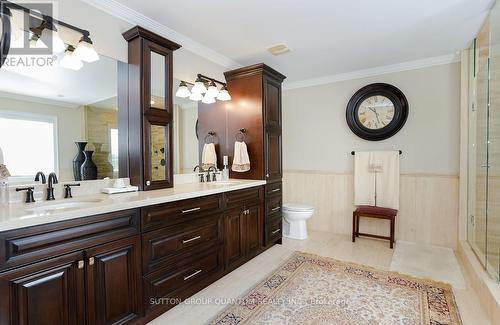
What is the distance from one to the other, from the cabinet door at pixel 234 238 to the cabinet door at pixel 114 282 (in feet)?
2.89

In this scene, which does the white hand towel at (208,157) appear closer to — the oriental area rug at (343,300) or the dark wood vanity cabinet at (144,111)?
the dark wood vanity cabinet at (144,111)

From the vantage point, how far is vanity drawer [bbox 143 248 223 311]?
1677 millimetres

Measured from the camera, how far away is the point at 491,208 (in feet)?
7.15

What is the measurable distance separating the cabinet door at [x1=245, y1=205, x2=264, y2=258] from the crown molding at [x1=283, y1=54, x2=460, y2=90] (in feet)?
7.27

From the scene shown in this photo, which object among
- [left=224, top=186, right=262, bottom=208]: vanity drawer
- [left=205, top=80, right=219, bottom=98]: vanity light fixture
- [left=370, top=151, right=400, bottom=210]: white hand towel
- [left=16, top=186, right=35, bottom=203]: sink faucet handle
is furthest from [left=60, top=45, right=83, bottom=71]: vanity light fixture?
[left=370, top=151, right=400, bottom=210]: white hand towel

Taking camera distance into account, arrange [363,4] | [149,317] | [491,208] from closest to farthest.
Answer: [149,317] → [363,4] → [491,208]

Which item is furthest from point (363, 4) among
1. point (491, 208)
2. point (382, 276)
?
point (382, 276)

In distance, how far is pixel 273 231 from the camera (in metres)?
3.06

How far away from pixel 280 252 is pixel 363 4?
101 inches

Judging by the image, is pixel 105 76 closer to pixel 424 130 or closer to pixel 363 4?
pixel 363 4

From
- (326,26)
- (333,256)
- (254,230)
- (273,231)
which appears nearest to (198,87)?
(326,26)

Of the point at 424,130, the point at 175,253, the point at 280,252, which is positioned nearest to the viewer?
the point at 175,253

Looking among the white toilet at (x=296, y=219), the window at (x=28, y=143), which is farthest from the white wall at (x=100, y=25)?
the white toilet at (x=296, y=219)

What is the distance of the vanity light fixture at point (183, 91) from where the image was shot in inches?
101
